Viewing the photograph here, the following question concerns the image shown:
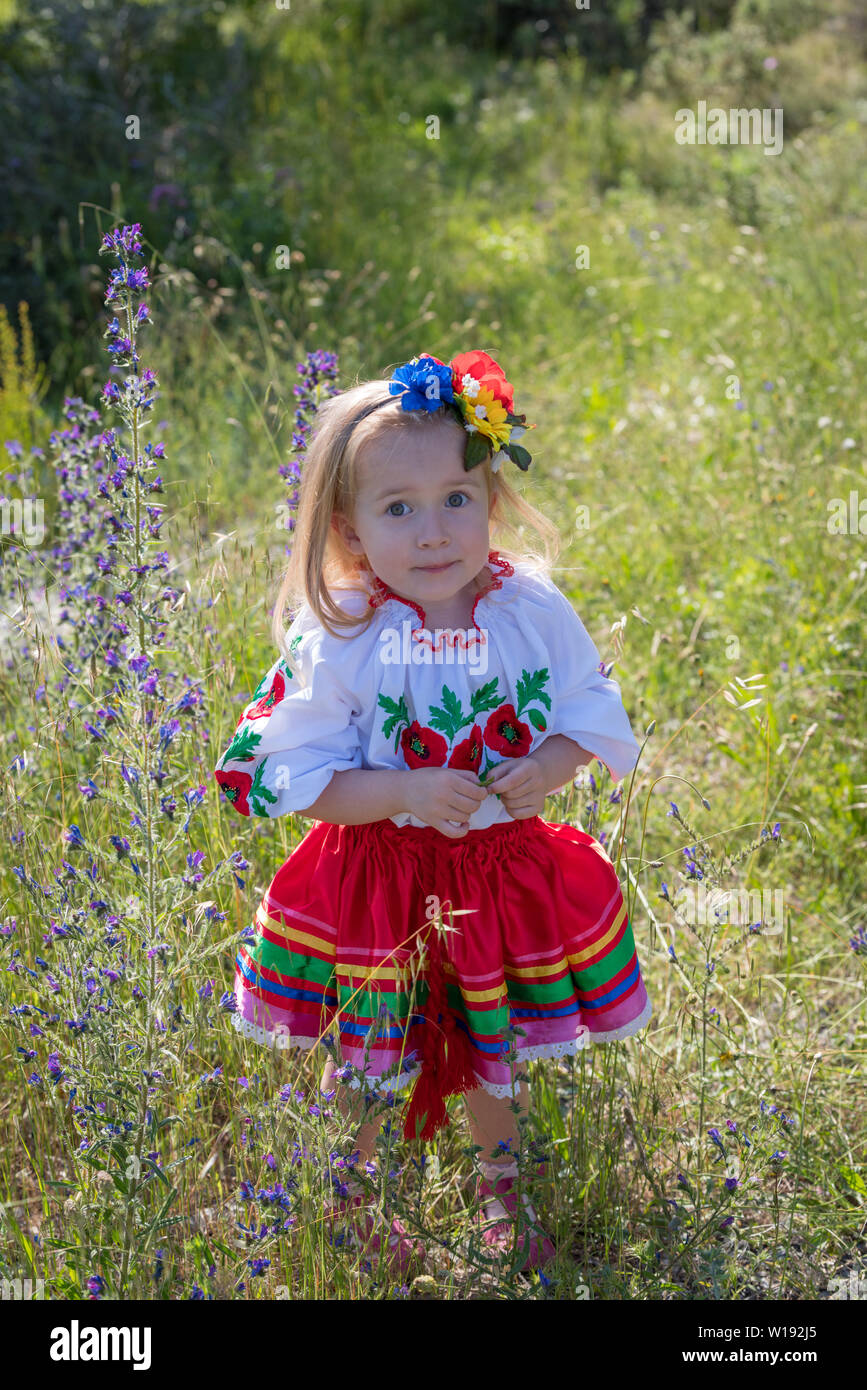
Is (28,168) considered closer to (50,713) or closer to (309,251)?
(309,251)

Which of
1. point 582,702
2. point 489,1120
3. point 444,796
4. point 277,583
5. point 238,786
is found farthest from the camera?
point 277,583

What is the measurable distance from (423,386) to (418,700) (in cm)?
49

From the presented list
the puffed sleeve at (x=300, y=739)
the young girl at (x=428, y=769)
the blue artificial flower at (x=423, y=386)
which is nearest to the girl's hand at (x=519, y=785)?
the young girl at (x=428, y=769)

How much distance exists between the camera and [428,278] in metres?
6.31

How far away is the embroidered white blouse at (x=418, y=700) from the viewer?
6.47 feet

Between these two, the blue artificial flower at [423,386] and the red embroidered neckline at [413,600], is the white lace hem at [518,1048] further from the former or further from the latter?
the blue artificial flower at [423,386]

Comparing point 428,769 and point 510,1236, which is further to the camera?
point 510,1236

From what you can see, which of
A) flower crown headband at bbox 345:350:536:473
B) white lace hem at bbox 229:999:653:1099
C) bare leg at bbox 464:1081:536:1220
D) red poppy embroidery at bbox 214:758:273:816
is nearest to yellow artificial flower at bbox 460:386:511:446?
flower crown headband at bbox 345:350:536:473

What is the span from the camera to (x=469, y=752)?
202 cm

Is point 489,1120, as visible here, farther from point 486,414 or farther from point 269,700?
point 486,414

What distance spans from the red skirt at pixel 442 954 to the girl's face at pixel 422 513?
0.42 meters

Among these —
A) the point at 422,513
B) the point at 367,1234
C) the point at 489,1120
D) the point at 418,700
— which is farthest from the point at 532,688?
the point at 367,1234

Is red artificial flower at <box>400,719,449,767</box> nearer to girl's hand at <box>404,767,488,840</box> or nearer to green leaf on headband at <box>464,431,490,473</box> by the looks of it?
girl's hand at <box>404,767,488,840</box>

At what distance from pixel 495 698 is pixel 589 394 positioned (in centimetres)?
362
